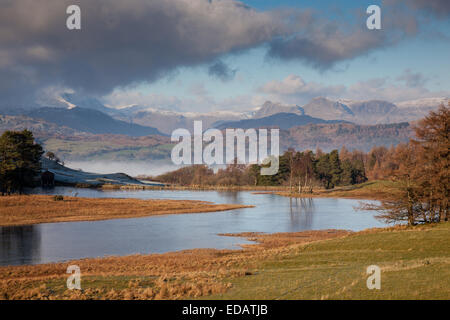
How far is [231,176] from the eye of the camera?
185125 millimetres

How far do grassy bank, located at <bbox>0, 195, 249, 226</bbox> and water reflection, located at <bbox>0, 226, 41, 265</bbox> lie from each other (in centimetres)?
686

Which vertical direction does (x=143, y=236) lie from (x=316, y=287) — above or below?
below

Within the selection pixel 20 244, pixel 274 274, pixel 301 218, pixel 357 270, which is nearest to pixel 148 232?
pixel 20 244

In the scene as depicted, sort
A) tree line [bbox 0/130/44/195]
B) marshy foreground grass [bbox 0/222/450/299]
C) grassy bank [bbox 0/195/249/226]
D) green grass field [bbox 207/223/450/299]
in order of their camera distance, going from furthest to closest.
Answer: tree line [bbox 0/130/44/195], grassy bank [bbox 0/195/249/226], marshy foreground grass [bbox 0/222/450/299], green grass field [bbox 207/223/450/299]

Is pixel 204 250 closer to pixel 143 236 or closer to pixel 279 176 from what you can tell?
pixel 143 236

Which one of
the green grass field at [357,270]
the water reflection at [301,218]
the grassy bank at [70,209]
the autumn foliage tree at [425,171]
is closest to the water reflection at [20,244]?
the grassy bank at [70,209]

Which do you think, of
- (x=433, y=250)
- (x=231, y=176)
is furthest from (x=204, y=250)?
(x=231, y=176)

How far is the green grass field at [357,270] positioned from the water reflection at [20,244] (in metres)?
21.6

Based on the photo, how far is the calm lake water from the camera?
39531 millimetres

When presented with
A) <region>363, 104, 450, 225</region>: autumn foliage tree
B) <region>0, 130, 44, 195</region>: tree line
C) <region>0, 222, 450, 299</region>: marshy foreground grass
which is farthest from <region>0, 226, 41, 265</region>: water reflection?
<region>0, 130, 44, 195</region>: tree line

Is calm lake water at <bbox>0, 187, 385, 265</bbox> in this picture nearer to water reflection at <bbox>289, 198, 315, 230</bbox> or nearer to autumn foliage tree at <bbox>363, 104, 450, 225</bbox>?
water reflection at <bbox>289, 198, 315, 230</bbox>

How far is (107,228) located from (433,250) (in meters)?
42.1

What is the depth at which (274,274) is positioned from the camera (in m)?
23.1

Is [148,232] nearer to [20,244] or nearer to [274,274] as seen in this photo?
[20,244]
